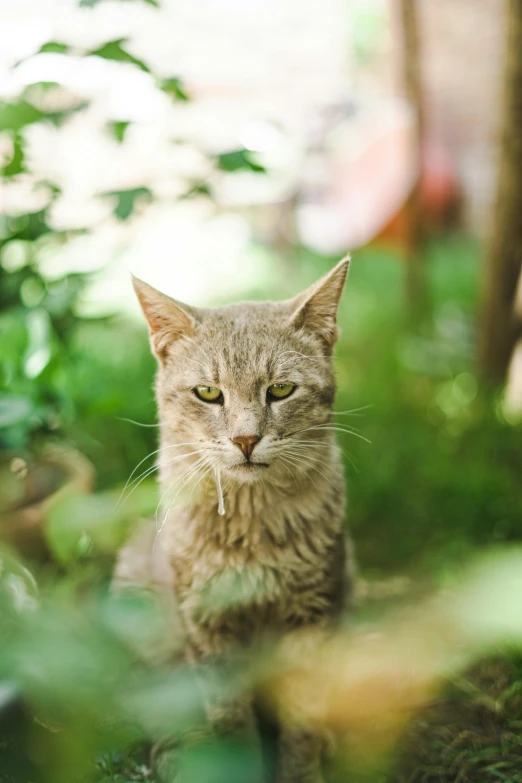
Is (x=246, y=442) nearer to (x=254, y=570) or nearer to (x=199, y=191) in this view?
(x=254, y=570)

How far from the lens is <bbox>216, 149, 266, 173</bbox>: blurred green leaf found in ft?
7.23

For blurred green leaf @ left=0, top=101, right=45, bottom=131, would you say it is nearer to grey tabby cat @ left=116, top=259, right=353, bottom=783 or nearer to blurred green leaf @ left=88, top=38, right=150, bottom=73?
blurred green leaf @ left=88, top=38, right=150, bottom=73

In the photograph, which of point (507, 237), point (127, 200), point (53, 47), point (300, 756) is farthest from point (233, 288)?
point (300, 756)

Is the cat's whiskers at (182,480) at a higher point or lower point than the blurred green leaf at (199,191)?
lower

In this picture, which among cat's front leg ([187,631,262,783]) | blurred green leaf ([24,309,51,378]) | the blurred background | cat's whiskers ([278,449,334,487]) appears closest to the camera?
the blurred background

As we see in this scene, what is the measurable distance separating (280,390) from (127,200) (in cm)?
83

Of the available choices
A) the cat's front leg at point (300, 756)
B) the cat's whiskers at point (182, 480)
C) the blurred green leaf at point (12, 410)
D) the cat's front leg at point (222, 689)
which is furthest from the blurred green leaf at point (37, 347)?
the cat's front leg at point (300, 756)

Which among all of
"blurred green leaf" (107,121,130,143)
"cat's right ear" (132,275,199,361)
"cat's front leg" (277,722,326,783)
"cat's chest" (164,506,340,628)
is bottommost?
"cat's front leg" (277,722,326,783)

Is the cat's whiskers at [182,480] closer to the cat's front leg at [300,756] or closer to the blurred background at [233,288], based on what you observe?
the blurred background at [233,288]

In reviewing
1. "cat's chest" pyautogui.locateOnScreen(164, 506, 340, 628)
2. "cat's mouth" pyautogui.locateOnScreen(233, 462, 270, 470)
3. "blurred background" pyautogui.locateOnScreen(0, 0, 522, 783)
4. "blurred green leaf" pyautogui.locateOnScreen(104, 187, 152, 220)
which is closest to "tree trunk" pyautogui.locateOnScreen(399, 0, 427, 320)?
"blurred background" pyautogui.locateOnScreen(0, 0, 522, 783)

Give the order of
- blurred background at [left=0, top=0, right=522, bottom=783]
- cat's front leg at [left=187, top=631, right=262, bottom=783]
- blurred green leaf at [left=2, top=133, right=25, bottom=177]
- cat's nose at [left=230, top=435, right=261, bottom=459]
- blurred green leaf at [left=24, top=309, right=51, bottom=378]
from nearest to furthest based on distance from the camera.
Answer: blurred background at [left=0, top=0, right=522, bottom=783]
cat's nose at [left=230, top=435, right=261, bottom=459]
cat's front leg at [left=187, top=631, right=262, bottom=783]
blurred green leaf at [left=2, top=133, right=25, bottom=177]
blurred green leaf at [left=24, top=309, right=51, bottom=378]

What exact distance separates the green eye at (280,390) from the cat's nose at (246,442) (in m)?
0.16

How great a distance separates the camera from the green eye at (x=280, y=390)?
1.79 meters

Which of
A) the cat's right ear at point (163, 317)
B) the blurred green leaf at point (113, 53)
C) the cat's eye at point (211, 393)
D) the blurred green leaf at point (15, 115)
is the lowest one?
the cat's eye at point (211, 393)
